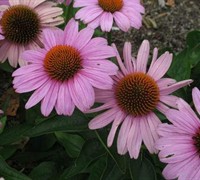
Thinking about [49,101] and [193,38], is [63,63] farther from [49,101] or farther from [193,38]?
[193,38]

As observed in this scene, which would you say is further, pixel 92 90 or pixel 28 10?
pixel 28 10

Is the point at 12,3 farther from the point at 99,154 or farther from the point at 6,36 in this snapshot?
the point at 99,154

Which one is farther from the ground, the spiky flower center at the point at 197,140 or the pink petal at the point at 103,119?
the pink petal at the point at 103,119

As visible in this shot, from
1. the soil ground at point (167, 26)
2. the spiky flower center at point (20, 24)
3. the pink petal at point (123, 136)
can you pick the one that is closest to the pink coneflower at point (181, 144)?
the pink petal at point (123, 136)

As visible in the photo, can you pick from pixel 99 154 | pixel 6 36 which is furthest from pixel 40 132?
pixel 6 36

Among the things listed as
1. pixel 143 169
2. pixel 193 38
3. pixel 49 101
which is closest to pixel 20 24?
pixel 49 101

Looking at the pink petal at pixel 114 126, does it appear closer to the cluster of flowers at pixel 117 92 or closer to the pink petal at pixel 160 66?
the cluster of flowers at pixel 117 92

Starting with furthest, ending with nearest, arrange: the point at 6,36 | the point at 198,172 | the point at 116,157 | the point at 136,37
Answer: the point at 136,37 < the point at 6,36 < the point at 116,157 < the point at 198,172
